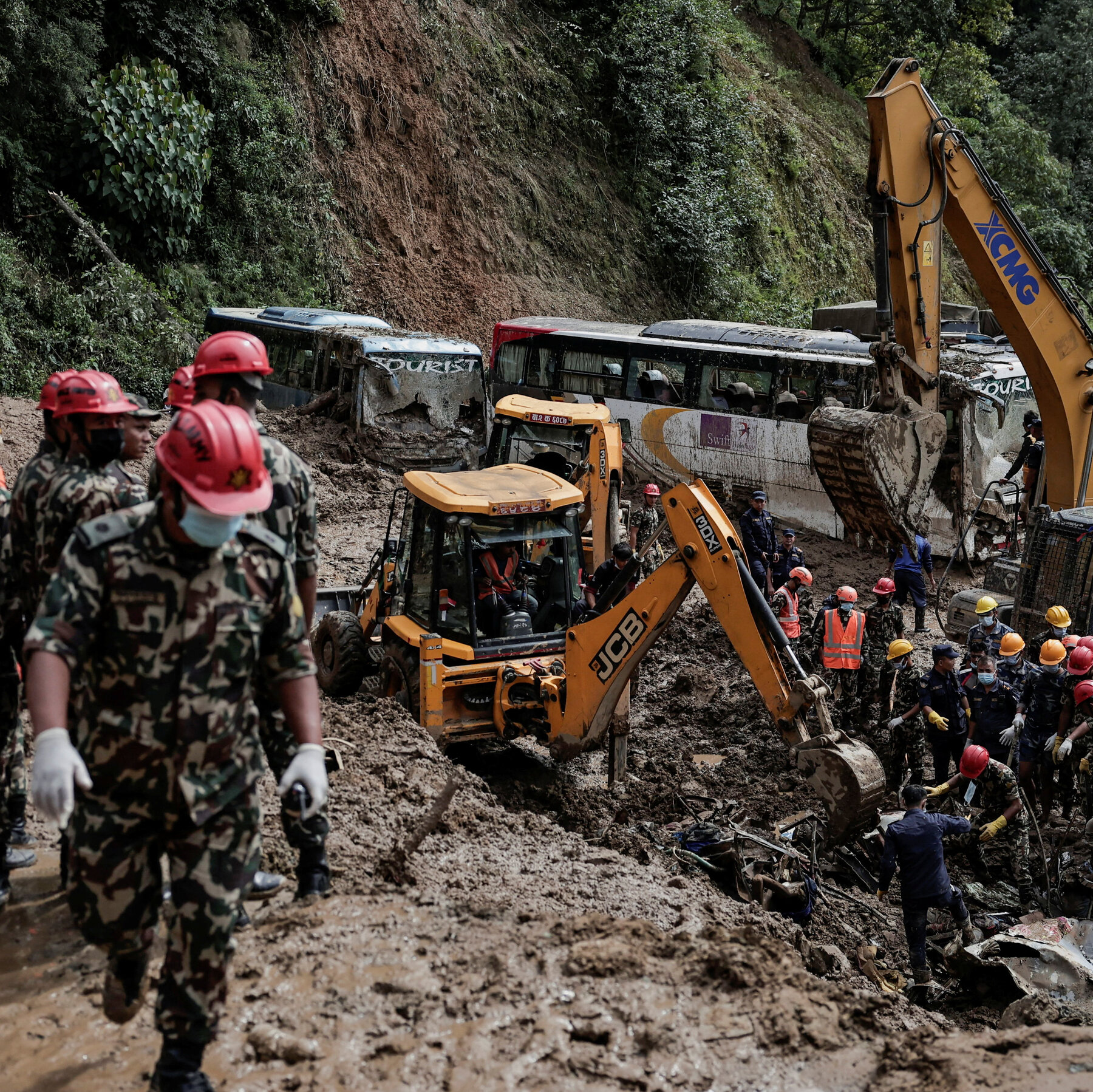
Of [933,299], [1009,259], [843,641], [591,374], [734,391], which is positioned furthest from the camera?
[591,374]

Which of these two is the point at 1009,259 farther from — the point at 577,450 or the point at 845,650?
the point at 577,450

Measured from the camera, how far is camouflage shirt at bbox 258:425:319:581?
172 inches

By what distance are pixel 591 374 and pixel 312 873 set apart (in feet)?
46.1

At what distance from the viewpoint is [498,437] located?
535 inches

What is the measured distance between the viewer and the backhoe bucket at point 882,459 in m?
11.4

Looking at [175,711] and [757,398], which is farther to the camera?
[757,398]

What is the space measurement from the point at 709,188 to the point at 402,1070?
2568cm

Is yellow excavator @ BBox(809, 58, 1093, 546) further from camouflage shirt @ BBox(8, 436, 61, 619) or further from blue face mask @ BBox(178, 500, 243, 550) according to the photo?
blue face mask @ BBox(178, 500, 243, 550)

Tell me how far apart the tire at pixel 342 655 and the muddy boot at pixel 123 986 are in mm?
5276

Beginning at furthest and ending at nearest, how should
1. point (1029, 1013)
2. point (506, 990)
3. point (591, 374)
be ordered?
point (591, 374) → point (1029, 1013) → point (506, 990)

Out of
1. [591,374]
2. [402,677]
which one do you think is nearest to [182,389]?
[402,677]

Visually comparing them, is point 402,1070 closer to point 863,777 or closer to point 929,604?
point 863,777

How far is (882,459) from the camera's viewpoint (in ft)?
38.0

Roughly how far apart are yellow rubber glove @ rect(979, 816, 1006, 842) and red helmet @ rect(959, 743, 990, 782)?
0.99 feet
